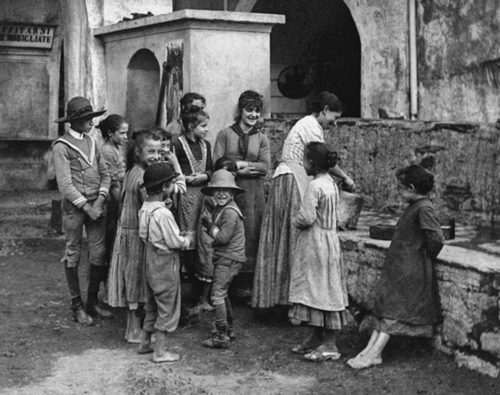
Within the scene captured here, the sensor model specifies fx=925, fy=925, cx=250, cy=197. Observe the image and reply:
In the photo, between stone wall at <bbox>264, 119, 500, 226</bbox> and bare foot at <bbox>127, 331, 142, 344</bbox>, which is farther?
stone wall at <bbox>264, 119, 500, 226</bbox>

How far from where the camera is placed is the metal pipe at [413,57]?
11.6 metres

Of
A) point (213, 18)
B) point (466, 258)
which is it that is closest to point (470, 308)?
point (466, 258)

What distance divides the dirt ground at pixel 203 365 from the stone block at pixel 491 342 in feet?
0.52

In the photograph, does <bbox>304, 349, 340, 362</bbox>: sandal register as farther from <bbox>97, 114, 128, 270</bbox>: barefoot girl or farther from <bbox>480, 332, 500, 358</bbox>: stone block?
<bbox>97, 114, 128, 270</bbox>: barefoot girl

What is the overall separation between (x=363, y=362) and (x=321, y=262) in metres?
0.66

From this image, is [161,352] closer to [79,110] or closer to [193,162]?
[193,162]

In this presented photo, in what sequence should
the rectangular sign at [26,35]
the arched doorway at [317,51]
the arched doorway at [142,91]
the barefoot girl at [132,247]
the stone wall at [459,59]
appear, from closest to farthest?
the barefoot girl at [132,247] < the arched doorway at [142,91] < the stone wall at [459,59] < the rectangular sign at [26,35] < the arched doorway at [317,51]

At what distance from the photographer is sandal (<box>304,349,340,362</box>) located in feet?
18.6

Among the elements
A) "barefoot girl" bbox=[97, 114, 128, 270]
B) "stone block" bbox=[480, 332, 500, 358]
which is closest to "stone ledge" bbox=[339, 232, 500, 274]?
"stone block" bbox=[480, 332, 500, 358]

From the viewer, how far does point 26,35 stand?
15.1 metres

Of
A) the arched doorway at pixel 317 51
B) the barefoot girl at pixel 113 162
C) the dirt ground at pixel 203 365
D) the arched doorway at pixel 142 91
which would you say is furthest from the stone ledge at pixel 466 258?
the arched doorway at pixel 317 51

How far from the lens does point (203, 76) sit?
7.94 meters

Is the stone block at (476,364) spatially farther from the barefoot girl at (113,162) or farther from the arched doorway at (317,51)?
the arched doorway at (317,51)

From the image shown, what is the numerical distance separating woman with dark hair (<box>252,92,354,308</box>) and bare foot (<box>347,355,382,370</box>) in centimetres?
89
